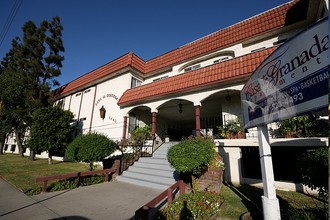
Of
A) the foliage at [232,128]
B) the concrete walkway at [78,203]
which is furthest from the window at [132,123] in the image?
the foliage at [232,128]

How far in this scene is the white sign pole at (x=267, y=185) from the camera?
3.44 metres

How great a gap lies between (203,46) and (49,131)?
47.0 ft

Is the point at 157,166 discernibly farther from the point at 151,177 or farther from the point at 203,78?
the point at 203,78

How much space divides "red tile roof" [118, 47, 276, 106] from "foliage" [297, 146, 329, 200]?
18.9ft

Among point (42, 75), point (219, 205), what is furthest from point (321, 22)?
point (42, 75)

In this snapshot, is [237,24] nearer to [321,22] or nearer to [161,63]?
[161,63]

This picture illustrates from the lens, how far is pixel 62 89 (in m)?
23.5

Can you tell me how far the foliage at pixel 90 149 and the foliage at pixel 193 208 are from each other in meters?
5.36

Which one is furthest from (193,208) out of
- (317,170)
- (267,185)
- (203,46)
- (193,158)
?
(203,46)

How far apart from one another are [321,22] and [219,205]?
4855 mm

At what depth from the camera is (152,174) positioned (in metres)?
8.23

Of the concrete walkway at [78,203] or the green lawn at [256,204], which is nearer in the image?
the green lawn at [256,204]

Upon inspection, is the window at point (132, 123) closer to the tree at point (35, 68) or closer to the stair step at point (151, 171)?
the stair step at point (151, 171)

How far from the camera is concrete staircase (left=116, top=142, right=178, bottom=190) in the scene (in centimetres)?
748
